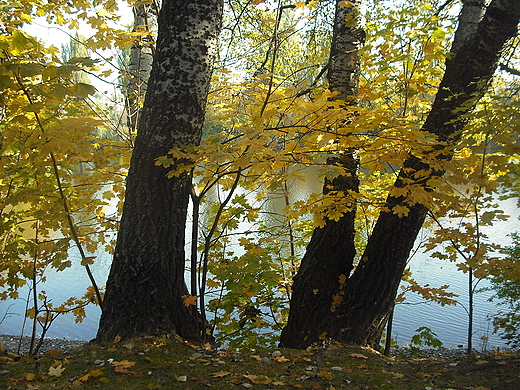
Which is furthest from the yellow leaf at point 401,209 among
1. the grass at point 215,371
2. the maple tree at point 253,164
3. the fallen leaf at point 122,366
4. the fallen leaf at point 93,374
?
the fallen leaf at point 93,374

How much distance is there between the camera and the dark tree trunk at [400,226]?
Result: 309 centimetres

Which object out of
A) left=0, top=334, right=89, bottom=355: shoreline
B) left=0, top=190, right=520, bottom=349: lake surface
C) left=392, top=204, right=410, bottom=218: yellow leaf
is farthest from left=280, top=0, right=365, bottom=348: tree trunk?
left=0, top=334, right=89, bottom=355: shoreline

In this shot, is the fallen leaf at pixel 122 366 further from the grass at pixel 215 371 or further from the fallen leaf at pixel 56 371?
the fallen leaf at pixel 56 371

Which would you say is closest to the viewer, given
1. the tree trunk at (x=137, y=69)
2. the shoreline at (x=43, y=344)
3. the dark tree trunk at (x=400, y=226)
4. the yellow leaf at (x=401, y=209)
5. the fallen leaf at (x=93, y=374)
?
the fallen leaf at (x=93, y=374)

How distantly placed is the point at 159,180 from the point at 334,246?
1.85m

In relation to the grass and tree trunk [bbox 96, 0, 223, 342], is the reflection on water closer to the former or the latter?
the grass

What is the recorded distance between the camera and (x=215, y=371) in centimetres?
222

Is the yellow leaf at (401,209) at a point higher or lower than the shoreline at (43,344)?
higher

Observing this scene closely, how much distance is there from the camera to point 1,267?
3164 millimetres

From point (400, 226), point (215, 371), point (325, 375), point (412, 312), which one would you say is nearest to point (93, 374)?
point (215, 371)

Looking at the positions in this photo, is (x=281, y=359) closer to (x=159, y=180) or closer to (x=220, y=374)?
(x=220, y=374)

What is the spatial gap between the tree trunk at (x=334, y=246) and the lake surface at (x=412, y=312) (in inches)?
104

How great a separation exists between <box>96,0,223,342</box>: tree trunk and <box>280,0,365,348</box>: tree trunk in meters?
1.43

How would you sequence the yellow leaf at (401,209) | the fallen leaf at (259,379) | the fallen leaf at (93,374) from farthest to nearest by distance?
1. the yellow leaf at (401,209)
2. the fallen leaf at (259,379)
3. the fallen leaf at (93,374)
